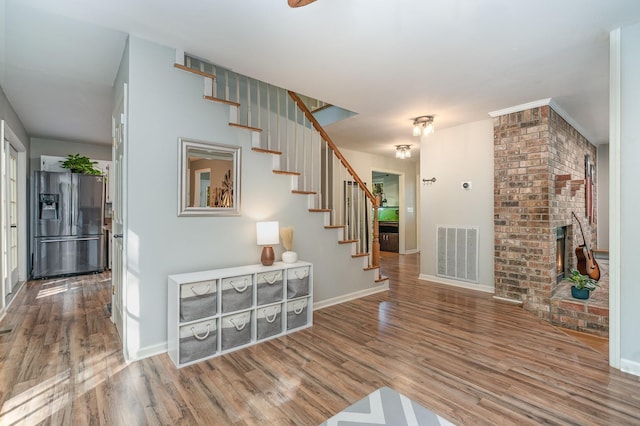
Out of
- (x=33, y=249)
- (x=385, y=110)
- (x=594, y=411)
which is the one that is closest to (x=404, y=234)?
(x=385, y=110)

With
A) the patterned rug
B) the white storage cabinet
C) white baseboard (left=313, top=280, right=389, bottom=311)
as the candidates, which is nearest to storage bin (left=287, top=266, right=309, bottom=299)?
the white storage cabinet

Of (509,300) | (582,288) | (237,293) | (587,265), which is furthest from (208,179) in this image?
(587,265)

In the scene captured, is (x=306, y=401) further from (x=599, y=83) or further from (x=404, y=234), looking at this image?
(x=404, y=234)

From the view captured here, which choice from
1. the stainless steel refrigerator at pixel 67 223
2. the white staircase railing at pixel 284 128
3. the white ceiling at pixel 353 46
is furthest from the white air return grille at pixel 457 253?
the stainless steel refrigerator at pixel 67 223

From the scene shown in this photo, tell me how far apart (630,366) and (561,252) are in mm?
2666

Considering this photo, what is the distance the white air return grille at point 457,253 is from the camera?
188 inches

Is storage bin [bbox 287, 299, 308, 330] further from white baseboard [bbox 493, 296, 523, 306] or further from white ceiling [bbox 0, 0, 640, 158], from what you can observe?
white baseboard [bbox 493, 296, 523, 306]

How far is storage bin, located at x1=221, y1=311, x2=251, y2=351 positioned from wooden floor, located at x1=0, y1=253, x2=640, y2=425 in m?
0.10

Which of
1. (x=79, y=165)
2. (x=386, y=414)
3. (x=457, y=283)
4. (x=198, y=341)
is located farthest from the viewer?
(x=79, y=165)

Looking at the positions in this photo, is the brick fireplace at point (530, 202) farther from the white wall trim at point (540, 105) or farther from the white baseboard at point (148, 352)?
the white baseboard at point (148, 352)

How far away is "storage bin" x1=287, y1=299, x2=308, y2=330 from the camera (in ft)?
10.3

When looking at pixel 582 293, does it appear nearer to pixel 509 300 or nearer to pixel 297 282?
pixel 509 300

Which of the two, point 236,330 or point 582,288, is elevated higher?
point 582,288

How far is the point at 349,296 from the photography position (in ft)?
13.9
